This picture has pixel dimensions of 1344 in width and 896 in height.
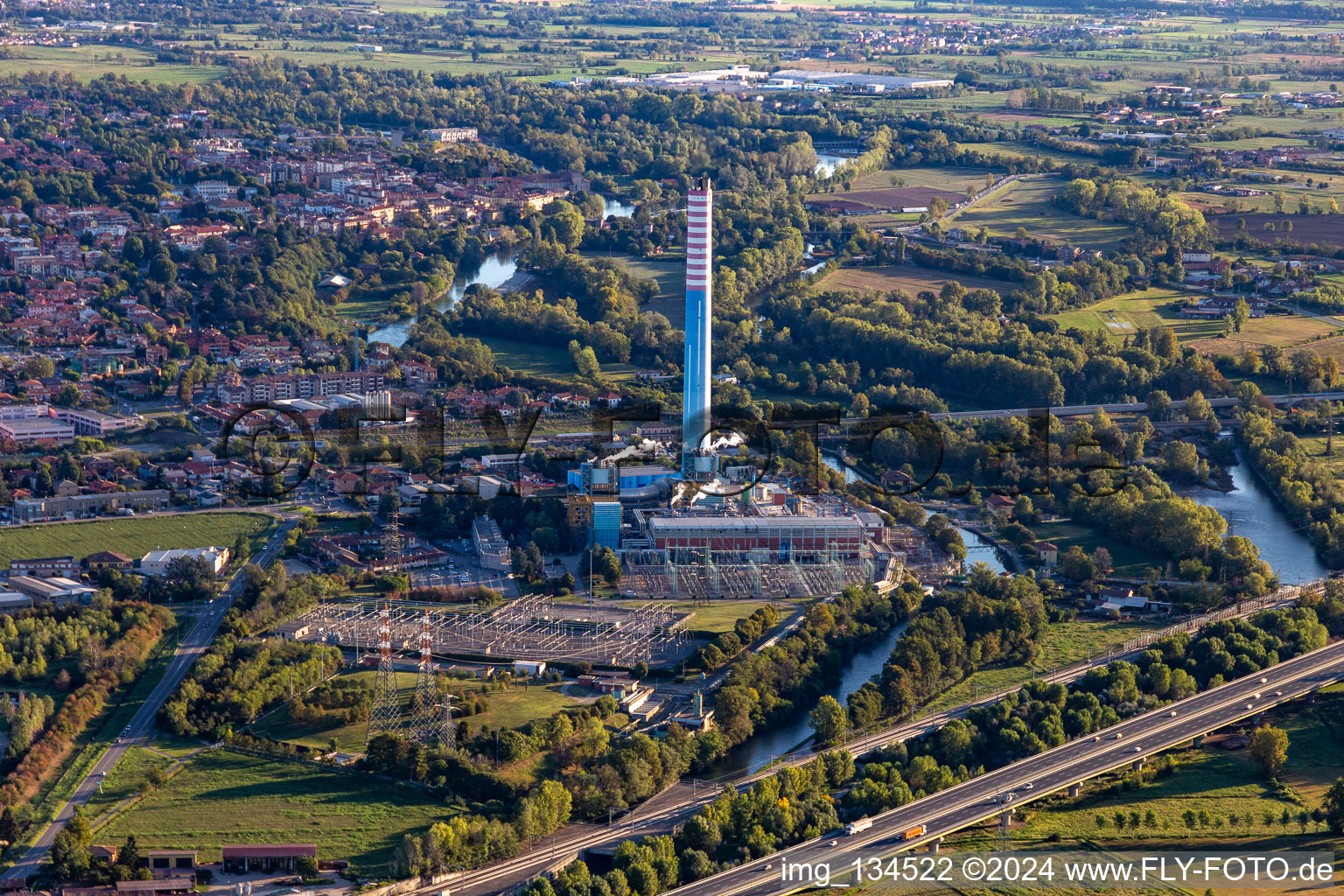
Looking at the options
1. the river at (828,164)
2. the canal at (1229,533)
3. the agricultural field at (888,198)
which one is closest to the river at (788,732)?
the canal at (1229,533)

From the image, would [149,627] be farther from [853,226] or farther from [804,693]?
[853,226]

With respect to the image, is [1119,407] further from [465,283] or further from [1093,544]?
[465,283]

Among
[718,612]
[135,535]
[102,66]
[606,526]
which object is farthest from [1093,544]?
[102,66]

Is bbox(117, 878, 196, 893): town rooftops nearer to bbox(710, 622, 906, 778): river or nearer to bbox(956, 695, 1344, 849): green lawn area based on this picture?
bbox(710, 622, 906, 778): river

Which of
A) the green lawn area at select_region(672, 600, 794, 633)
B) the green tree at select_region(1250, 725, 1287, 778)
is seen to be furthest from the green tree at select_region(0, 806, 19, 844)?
the green tree at select_region(1250, 725, 1287, 778)

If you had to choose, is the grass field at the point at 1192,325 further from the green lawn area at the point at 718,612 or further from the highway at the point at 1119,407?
the green lawn area at the point at 718,612

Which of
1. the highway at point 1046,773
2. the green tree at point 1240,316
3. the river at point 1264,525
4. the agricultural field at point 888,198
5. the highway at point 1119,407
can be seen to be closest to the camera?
the highway at point 1046,773

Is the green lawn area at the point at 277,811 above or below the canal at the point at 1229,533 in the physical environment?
above
